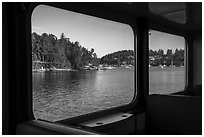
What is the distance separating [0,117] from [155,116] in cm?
156

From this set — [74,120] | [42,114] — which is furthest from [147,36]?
[42,114]

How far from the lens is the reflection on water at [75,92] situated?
6.10 ft

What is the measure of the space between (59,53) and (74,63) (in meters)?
0.20

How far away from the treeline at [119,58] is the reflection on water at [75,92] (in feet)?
0.37

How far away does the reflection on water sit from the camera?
1860 millimetres

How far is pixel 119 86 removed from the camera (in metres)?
2.65

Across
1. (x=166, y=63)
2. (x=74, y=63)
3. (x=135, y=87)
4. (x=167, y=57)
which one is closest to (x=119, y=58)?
(x=135, y=87)

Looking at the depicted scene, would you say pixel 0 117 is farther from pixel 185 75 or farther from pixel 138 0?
pixel 185 75

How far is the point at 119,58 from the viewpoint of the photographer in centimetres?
265

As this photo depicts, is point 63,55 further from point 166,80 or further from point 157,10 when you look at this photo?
point 166,80

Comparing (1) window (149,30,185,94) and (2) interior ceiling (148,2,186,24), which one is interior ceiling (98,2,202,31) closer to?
(2) interior ceiling (148,2,186,24)

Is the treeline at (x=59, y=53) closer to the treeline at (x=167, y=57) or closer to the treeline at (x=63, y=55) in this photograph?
the treeline at (x=63, y=55)

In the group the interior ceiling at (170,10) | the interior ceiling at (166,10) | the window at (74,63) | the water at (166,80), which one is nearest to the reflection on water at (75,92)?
the window at (74,63)

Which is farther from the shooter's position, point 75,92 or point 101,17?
point 101,17
